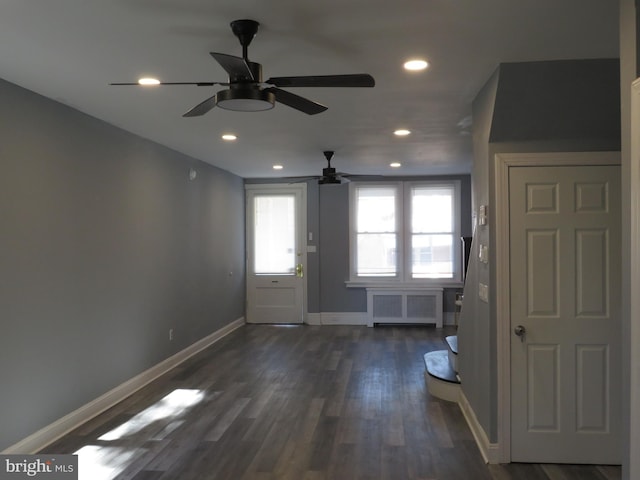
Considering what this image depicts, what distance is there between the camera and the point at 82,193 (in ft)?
13.4

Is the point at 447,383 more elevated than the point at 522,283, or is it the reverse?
the point at 522,283

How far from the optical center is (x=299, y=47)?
2746 millimetres

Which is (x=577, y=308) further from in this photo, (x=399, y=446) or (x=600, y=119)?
(x=399, y=446)

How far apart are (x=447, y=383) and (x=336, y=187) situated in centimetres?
463

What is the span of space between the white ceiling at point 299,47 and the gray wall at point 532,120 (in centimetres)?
14

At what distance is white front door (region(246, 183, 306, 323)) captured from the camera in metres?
8.62

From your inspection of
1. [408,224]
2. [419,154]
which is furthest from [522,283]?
[408,224]

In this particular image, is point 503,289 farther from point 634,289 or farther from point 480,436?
point 634,289

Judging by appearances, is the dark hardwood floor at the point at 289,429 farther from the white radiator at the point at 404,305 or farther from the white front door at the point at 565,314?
the white radiator at the point at 404,305

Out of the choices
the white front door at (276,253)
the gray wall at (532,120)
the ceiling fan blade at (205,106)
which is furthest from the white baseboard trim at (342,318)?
the ceiling fan blade at (205,106)

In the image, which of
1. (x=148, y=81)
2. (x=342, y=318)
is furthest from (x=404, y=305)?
(x=148, y=81)

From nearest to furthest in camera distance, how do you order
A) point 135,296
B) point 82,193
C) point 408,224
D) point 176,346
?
point 82,193
point 135,296
point 176,346
point 408,224

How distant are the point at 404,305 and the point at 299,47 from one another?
20.2 feet

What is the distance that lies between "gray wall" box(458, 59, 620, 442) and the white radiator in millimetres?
4656
